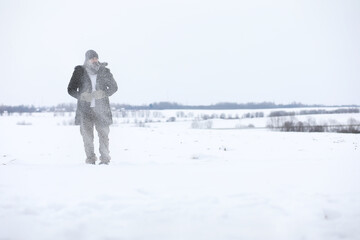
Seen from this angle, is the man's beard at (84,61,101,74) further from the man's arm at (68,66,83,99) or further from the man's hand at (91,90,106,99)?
the man's hand at (91,90,106,99)

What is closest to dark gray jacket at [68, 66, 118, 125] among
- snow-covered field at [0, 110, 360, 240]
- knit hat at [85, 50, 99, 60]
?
knit hat at [85, 50, 99, 60]

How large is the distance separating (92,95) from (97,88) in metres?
0.20

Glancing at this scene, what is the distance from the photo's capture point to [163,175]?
5.09 metres

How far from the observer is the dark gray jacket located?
22.3 feet

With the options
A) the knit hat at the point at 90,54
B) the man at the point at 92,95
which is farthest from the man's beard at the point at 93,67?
the knit hat at the point at 90,54

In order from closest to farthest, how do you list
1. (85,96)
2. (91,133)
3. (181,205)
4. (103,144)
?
(181,205)
(85,96)
(103,144)
(91,133)

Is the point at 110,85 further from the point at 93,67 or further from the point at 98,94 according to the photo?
the point at 93,67

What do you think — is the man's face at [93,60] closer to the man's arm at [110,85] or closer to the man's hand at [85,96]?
the man's arm at [110,85]

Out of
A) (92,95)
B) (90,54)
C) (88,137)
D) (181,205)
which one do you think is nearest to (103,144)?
(88,137)

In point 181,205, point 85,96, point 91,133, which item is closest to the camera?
point 181,205

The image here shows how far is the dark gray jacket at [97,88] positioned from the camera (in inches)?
268

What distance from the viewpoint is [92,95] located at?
6.77 metres

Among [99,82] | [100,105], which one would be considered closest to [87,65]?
[99,82]

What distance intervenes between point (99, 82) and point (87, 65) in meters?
0.41
